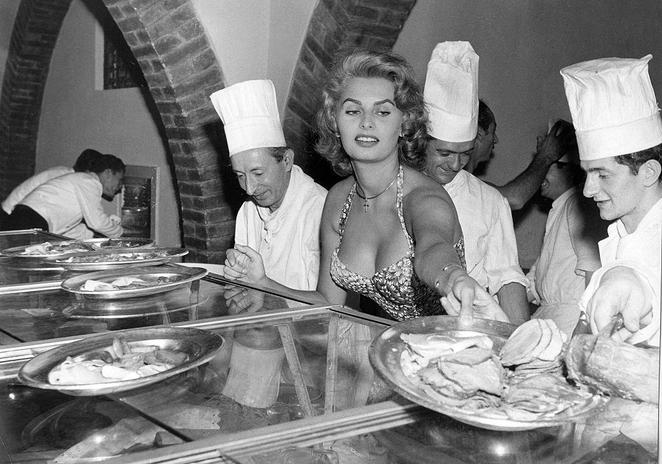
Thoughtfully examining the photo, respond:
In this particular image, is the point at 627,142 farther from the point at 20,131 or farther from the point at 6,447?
the point at 20,131

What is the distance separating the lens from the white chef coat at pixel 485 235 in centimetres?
299

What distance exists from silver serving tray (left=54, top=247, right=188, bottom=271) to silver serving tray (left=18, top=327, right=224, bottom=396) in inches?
33.0

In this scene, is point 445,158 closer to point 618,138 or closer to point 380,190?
point 380,190

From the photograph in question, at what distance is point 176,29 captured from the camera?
4.53 metres

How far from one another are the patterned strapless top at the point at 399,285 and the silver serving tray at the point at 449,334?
0.91m

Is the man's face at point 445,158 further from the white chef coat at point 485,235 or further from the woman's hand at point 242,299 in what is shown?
the woman's hand at point 242,299

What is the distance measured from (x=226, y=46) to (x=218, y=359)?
355 centimetres

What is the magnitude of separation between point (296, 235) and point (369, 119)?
0.77 meters

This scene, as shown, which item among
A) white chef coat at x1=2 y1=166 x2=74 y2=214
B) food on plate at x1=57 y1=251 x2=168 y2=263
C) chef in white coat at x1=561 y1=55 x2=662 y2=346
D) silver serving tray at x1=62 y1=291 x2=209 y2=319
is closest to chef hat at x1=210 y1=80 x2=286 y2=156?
food on plate at x1=57 y1=251 x2=168 y2=263

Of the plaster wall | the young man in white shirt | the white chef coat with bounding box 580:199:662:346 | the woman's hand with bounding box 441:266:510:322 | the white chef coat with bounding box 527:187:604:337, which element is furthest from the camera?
the young man in white shirt

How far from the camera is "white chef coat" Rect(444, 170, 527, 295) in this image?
2.99m

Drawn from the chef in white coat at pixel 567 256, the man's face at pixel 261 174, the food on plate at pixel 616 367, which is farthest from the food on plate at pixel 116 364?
the chef in white coat at pixel 567 256

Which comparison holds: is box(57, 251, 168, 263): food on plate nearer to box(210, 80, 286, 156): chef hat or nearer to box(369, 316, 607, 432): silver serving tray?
box(210, 80, 286, 156): chef hat

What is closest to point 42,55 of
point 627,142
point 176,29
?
point 176,29
